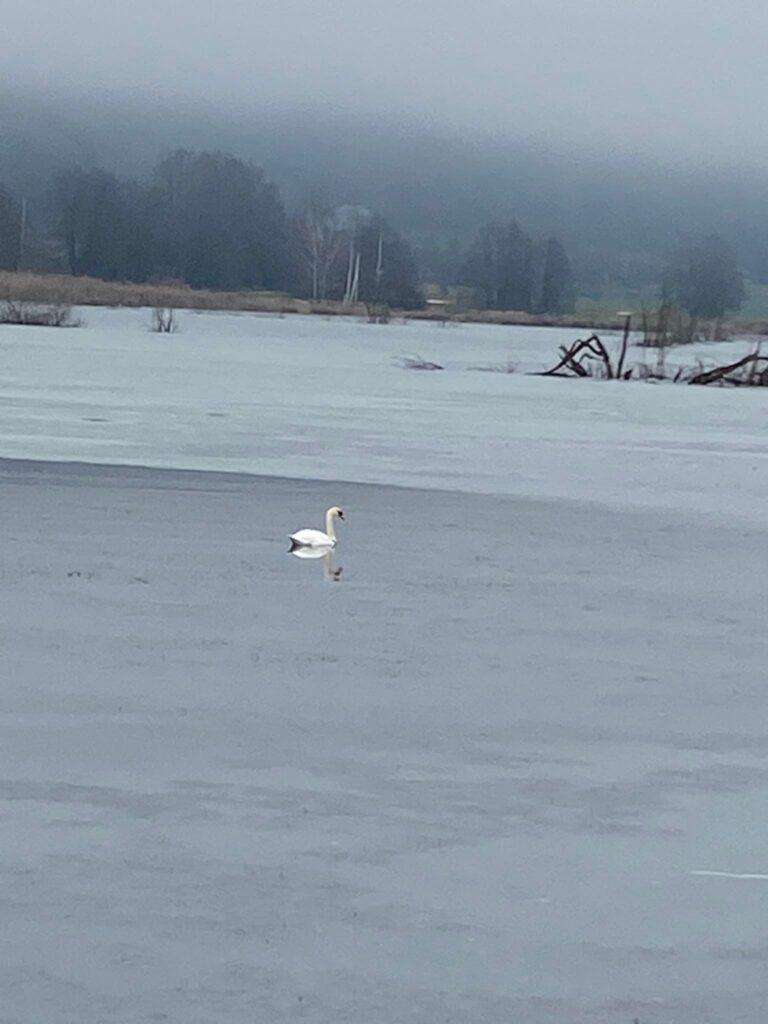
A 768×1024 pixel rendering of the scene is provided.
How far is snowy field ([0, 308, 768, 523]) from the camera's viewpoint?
1661 cm

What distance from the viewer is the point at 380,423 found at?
2267 centimetres

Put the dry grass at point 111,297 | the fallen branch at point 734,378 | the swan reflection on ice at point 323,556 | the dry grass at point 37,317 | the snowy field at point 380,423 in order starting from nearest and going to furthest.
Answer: the swan reflection on ice at point 323,556
the snowy field at point 380,423
the fallen branch at point 734,378
the dry grass at point 37,317
the dry grass at point 111,297

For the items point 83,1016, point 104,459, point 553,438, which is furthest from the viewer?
point 553,438

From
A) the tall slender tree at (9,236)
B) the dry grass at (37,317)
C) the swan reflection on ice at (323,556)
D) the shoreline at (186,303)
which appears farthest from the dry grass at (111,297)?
the swan reflection on ice at (323,556)

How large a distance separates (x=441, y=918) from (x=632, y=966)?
503mm

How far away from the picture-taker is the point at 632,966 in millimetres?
4430

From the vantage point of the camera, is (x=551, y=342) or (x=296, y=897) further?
(x=551, y=342)

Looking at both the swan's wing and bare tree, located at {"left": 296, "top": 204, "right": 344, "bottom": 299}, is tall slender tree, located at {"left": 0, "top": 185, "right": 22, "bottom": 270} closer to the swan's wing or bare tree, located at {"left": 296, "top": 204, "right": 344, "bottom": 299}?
bare tree, located at {"left": 296, "top": 204, "right": 344, "bottom": 299}

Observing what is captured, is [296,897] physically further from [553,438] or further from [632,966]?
[553,438]

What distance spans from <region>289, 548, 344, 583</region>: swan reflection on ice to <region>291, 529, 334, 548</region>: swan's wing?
0.03 m

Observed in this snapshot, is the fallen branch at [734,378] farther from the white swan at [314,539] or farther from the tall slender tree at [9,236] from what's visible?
the tall slender tree at [9,236]

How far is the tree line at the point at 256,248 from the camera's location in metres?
108

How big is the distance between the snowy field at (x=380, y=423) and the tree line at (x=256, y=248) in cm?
6606

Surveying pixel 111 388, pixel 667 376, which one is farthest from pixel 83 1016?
pixel 667 376
